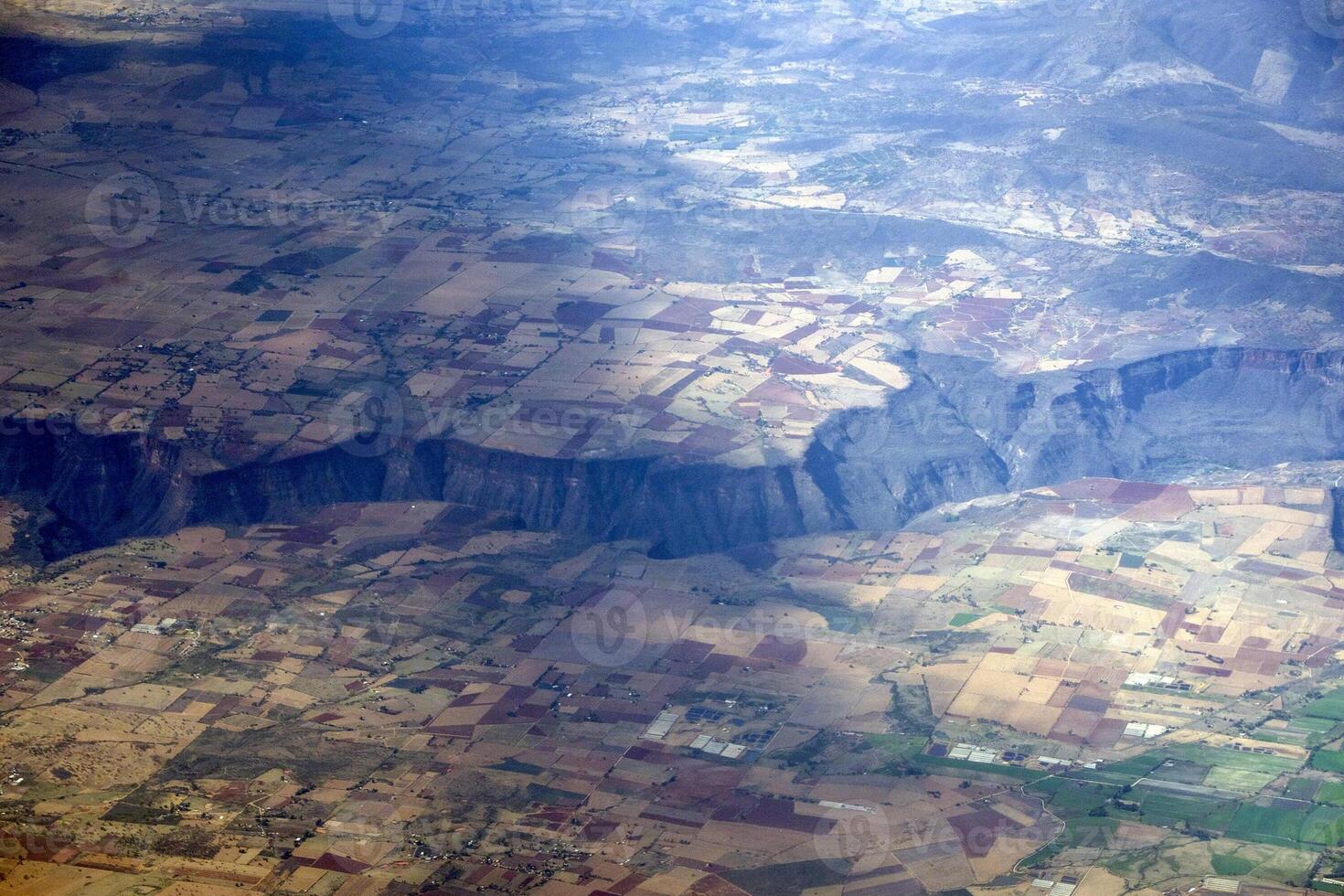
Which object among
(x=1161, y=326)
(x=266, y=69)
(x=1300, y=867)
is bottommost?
(x=1300, y=867)

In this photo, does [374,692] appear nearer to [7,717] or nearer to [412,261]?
[7,717]

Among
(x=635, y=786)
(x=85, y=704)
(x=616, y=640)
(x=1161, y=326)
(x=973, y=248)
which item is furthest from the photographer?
(x=973, y=248)

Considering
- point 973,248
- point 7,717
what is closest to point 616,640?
point 7,717

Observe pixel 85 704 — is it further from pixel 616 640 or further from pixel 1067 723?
pixel 1067 723

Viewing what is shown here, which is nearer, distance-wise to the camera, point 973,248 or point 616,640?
point 616,640

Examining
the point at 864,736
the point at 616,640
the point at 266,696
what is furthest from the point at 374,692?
the point at 864,736

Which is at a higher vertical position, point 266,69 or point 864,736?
point 266,69

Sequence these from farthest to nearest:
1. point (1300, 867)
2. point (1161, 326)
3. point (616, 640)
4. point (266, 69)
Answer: point (266, 69) → point (1161, 326) → point (616, 640) → point (1300, 867)
